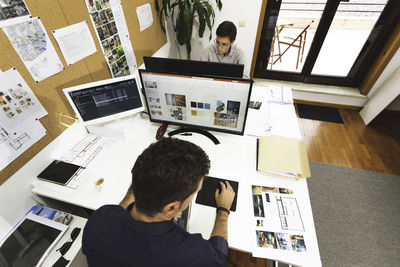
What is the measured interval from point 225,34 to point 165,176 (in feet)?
5.51

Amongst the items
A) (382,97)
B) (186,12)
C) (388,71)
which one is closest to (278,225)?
(186,12)

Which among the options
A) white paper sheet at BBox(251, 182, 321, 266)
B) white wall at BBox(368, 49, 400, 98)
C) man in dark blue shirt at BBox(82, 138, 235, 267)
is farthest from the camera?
white wall at BBox(368, 49, 400, 98)

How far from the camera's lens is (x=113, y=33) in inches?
66.2

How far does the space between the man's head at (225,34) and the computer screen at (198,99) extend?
1.02 m

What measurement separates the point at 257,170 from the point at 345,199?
4.37ft

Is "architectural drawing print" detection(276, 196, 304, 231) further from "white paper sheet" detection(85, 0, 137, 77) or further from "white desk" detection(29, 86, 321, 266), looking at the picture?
"white paper sheet" detection(85, 0, 137, 77)

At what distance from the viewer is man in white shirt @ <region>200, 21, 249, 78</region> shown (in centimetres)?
186

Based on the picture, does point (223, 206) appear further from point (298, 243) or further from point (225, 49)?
point (225, 49)

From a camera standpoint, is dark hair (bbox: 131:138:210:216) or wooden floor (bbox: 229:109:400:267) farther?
wooden floor (bbox: 229:109:400:267)

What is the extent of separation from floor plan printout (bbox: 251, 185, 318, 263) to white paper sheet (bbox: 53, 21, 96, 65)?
147 centimetres

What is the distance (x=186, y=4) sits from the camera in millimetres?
2373

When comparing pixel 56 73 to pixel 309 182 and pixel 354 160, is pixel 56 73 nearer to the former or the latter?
pixel 309 182

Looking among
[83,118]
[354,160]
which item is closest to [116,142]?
[83,118]

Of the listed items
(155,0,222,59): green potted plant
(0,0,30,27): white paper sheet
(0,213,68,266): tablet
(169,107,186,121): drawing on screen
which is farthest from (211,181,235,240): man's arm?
(155,0,222,59): green potted plant
